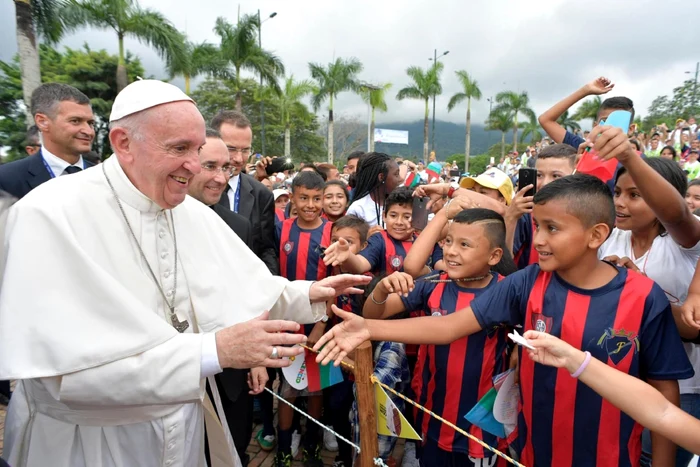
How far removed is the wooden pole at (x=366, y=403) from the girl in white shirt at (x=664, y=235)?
4.97 ft

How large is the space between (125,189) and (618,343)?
2.41 meters

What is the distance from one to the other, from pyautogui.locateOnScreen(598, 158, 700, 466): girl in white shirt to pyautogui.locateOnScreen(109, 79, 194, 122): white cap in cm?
227

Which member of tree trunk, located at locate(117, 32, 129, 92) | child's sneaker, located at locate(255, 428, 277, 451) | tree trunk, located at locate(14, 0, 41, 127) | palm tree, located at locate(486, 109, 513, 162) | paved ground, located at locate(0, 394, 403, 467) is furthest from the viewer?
palm tree, located at locate(486, 109, 513, 162)

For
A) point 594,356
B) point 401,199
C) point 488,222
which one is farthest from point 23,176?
point 594,356

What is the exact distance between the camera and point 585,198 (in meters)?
1.99

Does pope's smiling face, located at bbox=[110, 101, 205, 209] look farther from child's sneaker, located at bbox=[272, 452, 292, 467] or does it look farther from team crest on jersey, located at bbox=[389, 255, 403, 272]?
child's sneaker, located at bbox=[272, 452, 292, 467]

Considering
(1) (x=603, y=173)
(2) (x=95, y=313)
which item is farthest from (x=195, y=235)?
(1) (x=603, y=173)

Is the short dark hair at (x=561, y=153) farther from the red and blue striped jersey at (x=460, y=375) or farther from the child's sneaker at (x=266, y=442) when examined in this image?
the child's sneaker at (x=266, y=442)

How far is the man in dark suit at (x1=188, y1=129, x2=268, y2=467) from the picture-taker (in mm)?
2578

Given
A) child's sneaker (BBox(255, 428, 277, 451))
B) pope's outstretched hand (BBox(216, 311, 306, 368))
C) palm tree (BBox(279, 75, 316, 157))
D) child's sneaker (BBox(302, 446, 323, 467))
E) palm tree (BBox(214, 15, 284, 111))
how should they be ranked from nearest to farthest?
pope's outstretched hand (BBox(216, 311, 306, 368)), child's sneaker (BBox(302, 446, 323, 467)), child's sneaker (BBox(255, 428, 277, 451)), palm tree (BBox(214, 15, 284, 111)), palm tree (BBox(279, 75, 316, 157))

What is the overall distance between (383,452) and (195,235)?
185 cm

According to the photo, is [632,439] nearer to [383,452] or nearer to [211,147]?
[383,452]

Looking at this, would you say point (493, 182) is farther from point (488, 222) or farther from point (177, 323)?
point (177, 323)

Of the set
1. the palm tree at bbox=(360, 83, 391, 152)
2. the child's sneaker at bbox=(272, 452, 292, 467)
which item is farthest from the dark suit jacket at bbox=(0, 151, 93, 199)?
the palm tree at bbox=(360, 83, 391, 152)
